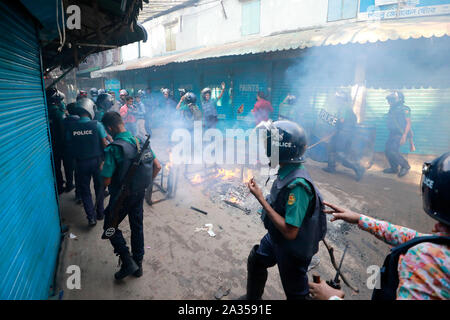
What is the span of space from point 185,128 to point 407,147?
7630 millimetres

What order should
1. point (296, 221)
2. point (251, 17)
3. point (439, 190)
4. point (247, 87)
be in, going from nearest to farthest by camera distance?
point (439, 190) < point (296, 221) < point (247, 87) < point (251, 17)

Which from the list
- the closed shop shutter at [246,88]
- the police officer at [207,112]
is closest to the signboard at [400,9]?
the closed shop shutter at [246,88]

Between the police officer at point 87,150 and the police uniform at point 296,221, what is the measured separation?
3.43 meters

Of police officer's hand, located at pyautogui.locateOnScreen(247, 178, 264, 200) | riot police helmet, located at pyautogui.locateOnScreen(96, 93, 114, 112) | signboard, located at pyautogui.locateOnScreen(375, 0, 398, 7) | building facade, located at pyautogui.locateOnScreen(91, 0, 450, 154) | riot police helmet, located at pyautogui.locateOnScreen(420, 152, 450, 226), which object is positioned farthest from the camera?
signboard, located at pyautogui.locateOnScreen(375, 0, 398, 7)

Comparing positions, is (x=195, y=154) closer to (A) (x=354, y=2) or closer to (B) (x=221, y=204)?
(B) (x=221, y=204)

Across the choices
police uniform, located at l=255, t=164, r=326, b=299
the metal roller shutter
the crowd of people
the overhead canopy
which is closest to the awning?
the metal roller shutter

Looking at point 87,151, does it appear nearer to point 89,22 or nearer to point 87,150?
point 87,150

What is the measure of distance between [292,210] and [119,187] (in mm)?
2211

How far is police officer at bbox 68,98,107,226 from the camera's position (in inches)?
168

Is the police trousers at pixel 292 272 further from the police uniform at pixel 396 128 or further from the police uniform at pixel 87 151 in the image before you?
the police uniform at pixel 396 128

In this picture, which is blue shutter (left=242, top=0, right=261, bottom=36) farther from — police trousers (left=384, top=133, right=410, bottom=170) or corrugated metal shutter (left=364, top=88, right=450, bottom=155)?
police trousers (left=384, top=133, right=410, bottom=170)

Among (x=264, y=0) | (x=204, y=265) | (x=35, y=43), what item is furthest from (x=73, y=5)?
(x=264, y=0)

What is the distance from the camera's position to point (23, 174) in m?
2.44

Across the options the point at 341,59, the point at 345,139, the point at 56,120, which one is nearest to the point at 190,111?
the point at 56,120
